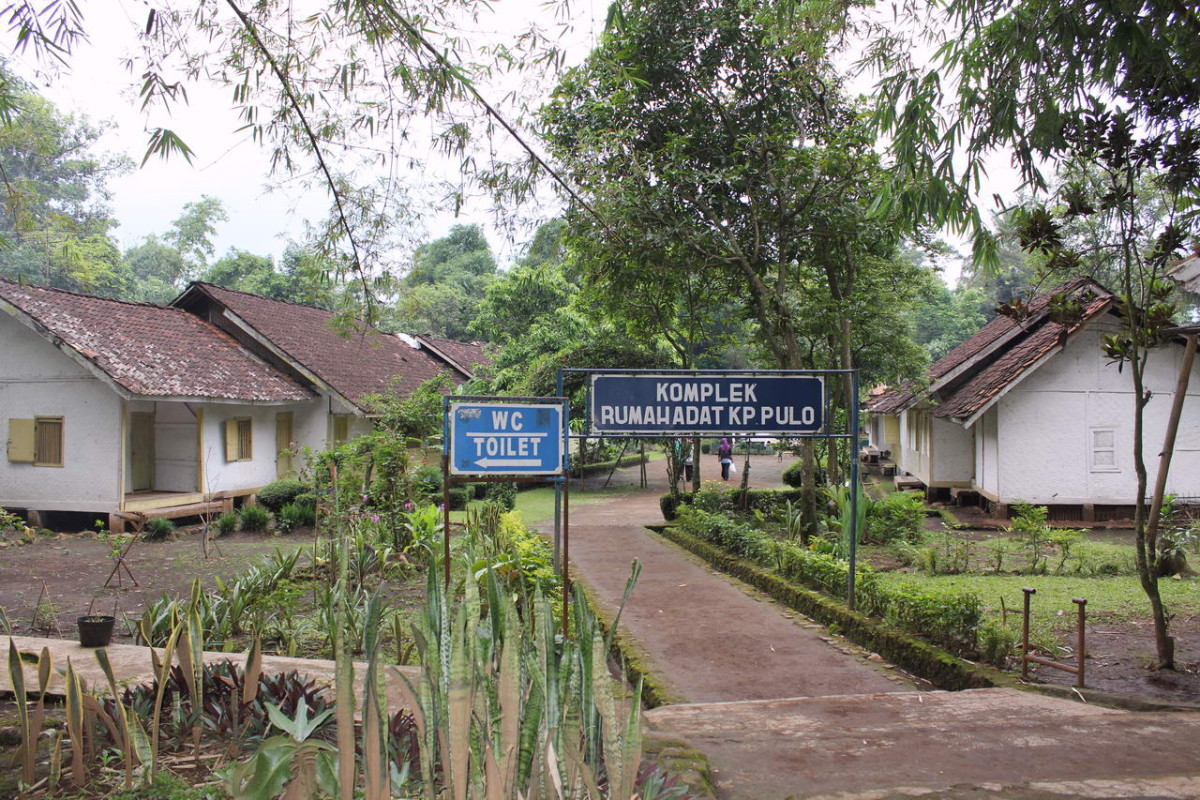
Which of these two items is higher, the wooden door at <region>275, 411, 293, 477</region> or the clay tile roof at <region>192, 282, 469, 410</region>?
the clay tile roof at <region>192, 282, 469, 410</region>

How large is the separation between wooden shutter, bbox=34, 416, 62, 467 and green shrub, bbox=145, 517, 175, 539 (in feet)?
8.36

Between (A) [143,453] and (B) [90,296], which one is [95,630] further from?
(B) [90,296]

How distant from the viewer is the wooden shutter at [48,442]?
15.9 m

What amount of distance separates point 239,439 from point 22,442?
3846mm

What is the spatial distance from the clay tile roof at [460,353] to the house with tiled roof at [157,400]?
6412 millimetres

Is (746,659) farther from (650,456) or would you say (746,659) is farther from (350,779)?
(650,456)

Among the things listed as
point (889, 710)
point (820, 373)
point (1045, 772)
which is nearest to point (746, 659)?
point (889, 710)

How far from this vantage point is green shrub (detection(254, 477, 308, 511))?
1688 centimetres

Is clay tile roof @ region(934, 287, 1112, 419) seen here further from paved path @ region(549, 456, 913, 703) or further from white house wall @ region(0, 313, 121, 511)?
white house wall @ region(0, 313, 121, 511)

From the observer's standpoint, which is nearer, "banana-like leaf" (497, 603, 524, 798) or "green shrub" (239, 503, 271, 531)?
"banana-like leaf" (497, 603, 524, 798)

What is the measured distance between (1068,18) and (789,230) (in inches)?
268

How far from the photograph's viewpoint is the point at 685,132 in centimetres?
1232

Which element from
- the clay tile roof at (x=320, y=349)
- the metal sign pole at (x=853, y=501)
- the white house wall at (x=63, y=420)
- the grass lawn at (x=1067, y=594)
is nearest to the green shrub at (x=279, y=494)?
the clay tile roof at (x=320, y=349)

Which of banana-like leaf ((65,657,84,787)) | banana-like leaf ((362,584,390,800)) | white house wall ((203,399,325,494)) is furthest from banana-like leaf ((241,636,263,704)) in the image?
white house wall ((203,399,325,494))
